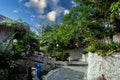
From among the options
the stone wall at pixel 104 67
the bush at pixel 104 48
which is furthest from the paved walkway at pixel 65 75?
the bush at pixel 104 48

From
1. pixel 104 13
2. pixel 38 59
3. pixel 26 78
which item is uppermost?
pixel 104 13

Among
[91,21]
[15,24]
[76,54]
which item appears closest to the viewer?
[91,21]

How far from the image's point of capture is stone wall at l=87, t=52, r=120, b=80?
29.5 feet

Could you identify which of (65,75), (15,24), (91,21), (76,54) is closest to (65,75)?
(65,75)

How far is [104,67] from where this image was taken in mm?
9477

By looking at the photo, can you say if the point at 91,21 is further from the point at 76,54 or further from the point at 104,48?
the point at 76,54

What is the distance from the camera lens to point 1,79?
13148mm

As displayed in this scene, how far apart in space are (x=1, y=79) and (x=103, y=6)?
6.97 m

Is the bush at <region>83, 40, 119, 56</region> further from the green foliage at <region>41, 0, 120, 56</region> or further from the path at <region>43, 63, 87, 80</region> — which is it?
the path at <region>43, 63, 87, 80</region>

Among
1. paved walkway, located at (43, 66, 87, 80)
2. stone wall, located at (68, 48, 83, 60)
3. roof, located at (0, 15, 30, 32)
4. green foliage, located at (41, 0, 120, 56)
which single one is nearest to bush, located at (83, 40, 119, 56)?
green foliage, located at (41, 0, 120, 56)

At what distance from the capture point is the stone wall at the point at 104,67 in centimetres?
898

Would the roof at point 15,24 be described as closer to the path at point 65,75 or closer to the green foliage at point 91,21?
the path at point 65,75

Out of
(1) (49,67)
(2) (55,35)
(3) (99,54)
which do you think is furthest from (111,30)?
(2) (55,35)

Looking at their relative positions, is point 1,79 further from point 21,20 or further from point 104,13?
point 104,13
